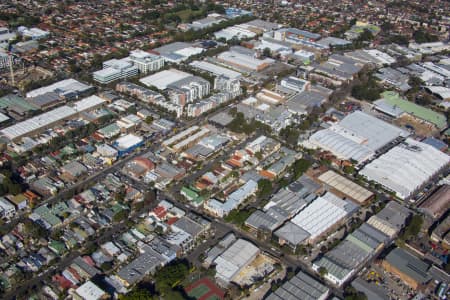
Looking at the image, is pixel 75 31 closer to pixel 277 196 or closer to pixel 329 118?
pixel 329 118

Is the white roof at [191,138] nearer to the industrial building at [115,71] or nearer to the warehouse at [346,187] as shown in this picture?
the warehouse at [346,187]

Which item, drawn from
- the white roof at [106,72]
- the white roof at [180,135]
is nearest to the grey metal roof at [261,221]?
the white roof at [180,135]

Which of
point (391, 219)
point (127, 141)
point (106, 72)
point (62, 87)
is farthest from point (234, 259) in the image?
point (106, 72)

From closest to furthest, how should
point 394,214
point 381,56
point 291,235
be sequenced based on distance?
point 291,235, point 394,214, point 381,56

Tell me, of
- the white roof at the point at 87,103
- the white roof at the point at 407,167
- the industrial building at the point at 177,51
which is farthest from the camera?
the industrial building at the point at 177,51

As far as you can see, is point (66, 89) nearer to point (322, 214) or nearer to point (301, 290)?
point (322, 214)

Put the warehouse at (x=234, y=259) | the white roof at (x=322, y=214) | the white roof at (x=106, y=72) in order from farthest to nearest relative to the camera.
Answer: the white roof at (x=106, y=72) < the white roof at (x=322, y=214) < the warehouse at (x=234, y=259)

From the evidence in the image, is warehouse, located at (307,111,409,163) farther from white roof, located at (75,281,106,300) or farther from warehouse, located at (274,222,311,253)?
white roof, located at (75,281,106,300)
